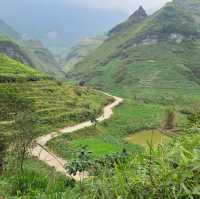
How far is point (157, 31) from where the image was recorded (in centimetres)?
16125

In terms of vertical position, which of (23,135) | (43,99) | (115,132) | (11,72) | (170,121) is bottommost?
(23,135)

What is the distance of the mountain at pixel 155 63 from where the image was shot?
117 m

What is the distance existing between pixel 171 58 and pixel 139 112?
209ft

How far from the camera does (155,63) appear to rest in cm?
13525

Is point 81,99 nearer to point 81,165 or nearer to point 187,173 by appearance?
point 81,165

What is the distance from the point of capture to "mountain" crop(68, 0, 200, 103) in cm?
11675

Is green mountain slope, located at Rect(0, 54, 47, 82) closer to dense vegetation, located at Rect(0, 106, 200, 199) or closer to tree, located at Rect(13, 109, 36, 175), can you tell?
tree, located at Rect(13, 109, 36, 175)

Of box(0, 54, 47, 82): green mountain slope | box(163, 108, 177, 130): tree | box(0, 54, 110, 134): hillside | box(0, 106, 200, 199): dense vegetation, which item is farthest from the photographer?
box(0, 54, 47, 82): green mountain slope

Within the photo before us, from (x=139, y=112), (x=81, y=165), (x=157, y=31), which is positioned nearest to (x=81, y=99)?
(x=139, y=112)

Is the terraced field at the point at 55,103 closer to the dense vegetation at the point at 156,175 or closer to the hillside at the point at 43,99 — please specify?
the hillside at the point at 43,99

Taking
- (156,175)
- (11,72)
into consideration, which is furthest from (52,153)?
(156,175)

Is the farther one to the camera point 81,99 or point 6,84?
point 81,99

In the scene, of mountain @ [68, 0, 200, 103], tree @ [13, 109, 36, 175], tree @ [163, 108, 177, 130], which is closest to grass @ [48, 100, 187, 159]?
tree @ [163, 108, 177, 130]

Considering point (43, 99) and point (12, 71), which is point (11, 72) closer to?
point (12, 71)
